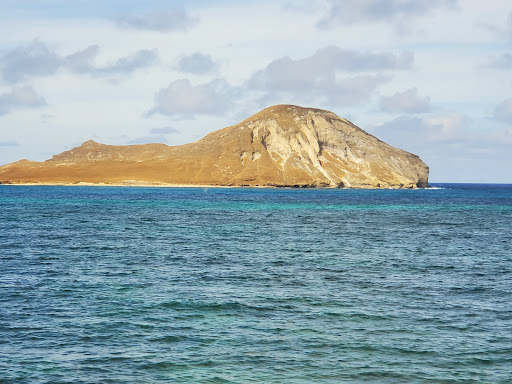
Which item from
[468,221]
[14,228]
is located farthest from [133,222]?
[468,221]

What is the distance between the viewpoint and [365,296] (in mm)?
24062

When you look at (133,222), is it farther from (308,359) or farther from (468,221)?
(308,359)

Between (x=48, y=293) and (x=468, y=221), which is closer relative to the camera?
(x=48, y=293)

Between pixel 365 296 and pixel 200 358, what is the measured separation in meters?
9.90

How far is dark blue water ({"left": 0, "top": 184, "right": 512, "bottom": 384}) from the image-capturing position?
50.6ft

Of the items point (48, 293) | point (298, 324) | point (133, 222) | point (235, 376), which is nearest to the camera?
point (235, 376)

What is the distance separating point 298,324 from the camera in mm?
19578

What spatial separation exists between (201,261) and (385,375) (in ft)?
64.1

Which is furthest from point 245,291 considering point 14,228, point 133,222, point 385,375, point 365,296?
point 133,222

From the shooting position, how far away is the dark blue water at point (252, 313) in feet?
50.6

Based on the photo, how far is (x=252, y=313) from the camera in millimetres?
20953

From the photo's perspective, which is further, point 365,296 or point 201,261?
point 201,261

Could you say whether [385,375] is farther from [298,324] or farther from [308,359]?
[298,324]

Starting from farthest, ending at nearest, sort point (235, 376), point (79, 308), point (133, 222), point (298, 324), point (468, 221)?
point (468, 221), point (133, 222), point (79, 308), point (298, 324), point (235, 376)
